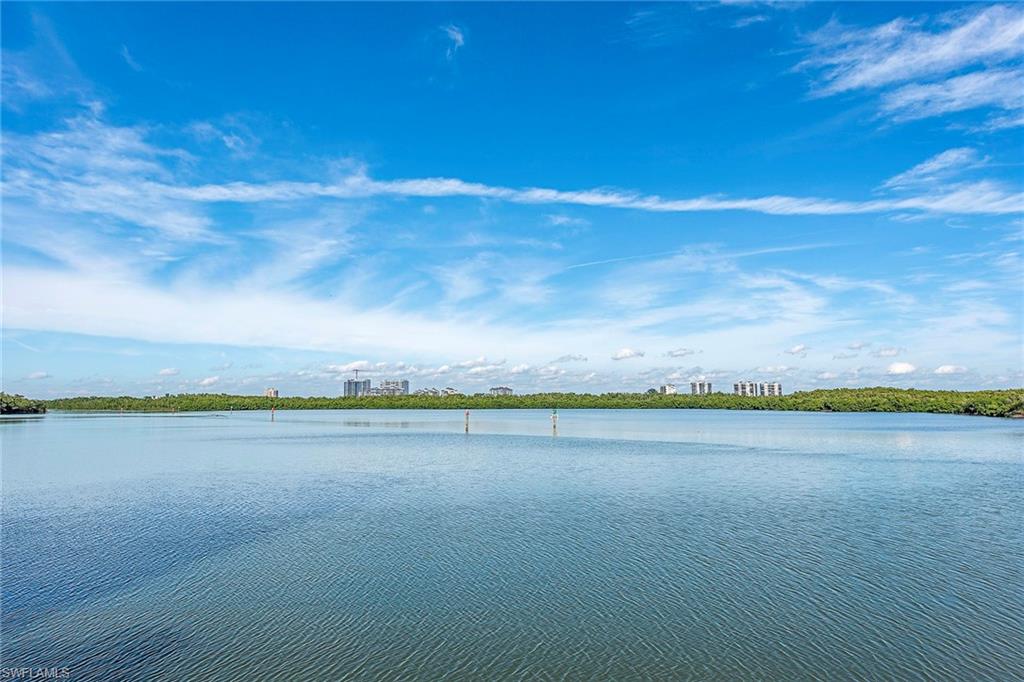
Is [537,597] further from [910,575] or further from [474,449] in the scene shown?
[474,449]

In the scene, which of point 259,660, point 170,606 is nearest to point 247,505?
point 170,606

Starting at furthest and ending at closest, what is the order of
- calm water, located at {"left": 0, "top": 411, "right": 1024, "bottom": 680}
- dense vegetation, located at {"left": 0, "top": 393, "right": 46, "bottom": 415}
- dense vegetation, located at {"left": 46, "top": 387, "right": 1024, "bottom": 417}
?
1. dense vegetation, located at {"left": 46, "top": 387, "right": 1024, "bottom": 417}
2. dense vegetation, located at {"left": 0, "top": 393, "right": 46, "bottom": 415}
3. calm water, located at {"left": 0, "top": 411, "right": 1024, "bottom": 680}

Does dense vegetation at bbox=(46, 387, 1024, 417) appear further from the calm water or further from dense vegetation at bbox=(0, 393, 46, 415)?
the calm water

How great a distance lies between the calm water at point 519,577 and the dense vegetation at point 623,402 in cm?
8808

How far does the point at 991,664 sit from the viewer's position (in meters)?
7.88

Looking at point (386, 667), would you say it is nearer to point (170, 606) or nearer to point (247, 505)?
point (170, 606)

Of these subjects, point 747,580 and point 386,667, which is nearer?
point 386,667

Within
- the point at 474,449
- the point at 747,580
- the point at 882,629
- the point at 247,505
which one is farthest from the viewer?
the point at 474,449

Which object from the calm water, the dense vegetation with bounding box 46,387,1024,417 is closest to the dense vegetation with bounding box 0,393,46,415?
the dense vegetation with bounding box 46,387,1024,417

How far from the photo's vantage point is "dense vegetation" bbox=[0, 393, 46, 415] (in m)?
92.5

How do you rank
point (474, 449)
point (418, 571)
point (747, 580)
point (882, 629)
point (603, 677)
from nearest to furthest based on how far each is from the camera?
point (603, 677) < point (882, 629) < point (747, 580) < point (418, 571) < point (474, 449)

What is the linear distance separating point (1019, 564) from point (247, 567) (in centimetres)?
1542

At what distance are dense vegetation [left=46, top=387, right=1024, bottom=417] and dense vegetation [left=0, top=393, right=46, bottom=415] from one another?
27364 mm

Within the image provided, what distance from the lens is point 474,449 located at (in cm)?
3819
